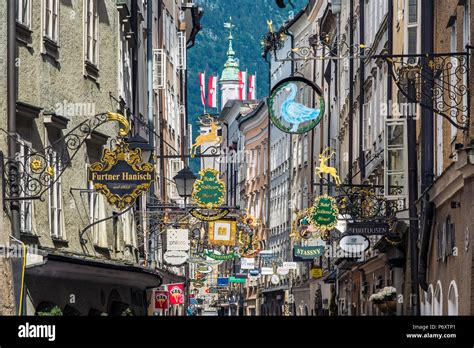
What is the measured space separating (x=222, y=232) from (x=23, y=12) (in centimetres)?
2676

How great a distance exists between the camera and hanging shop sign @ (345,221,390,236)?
94.9 ft

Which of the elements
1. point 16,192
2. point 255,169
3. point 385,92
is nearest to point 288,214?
point 255,169

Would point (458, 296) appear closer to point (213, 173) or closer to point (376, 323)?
point (376, 323)

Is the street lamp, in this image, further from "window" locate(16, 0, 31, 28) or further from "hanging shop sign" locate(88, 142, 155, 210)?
"window" locate(16, 0, 31, 28)

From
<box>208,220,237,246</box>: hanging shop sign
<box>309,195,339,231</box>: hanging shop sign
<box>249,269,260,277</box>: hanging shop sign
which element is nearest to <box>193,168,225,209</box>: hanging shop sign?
<box>309,195,339,231</box>: hanging shop sign

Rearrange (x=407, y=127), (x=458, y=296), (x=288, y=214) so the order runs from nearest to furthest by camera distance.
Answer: (x=458, y=296), (x=407, y=127), (x=288, y=214)

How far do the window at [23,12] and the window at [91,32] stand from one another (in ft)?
13.6

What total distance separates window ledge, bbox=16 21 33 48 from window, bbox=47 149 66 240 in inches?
80.2

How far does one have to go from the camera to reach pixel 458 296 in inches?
833

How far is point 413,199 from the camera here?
29.2m

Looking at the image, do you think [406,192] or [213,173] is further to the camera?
[213,173]

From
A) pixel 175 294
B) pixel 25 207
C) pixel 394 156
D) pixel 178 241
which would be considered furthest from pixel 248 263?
pixel 25 207

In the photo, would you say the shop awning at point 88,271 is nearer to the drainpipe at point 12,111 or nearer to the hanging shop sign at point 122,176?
the drainpipe at point 12,111

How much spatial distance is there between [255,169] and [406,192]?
234 ft
